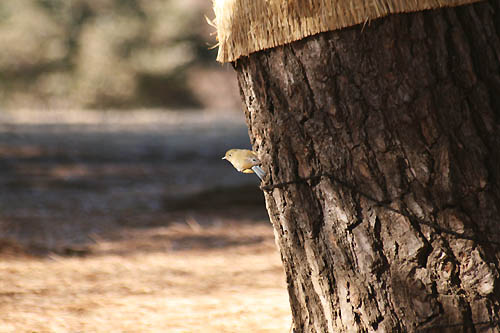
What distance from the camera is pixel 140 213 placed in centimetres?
526

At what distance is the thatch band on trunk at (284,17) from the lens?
144cm

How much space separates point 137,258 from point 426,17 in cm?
254

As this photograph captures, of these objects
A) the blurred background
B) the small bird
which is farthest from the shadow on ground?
the small bird

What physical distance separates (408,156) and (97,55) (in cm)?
1782

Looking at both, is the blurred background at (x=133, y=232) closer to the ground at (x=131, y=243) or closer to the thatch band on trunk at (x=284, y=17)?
the ground at (x=131, y=243)

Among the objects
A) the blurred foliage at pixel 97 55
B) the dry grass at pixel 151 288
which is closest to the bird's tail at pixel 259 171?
the dry grass at pixel 151 288

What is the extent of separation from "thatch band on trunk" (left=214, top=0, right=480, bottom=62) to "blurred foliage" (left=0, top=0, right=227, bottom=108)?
16974 mm

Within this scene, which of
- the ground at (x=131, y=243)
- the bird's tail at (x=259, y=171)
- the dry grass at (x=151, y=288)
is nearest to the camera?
the bird's tail at (x=259, y=171)

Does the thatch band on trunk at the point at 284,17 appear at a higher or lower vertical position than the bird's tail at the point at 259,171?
higher

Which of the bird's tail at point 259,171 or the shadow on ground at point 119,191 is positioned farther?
the shadow on ground at point 119,191

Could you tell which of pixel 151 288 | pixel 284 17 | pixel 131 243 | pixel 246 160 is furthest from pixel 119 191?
pixel 284 17

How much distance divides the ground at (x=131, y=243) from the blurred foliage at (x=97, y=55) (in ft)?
29.5

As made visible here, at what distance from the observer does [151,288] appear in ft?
9.27

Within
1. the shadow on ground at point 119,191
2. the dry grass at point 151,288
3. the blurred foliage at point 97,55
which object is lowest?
the dry grass at point 151,288
